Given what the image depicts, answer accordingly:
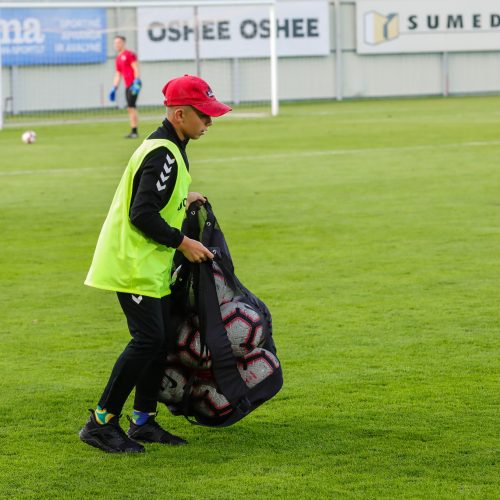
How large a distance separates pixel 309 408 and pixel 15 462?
1565 millimetres

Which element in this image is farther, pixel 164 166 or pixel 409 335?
pixel 409 335

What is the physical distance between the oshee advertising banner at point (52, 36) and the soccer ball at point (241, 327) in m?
31.1

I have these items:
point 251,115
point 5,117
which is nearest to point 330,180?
point 251,115

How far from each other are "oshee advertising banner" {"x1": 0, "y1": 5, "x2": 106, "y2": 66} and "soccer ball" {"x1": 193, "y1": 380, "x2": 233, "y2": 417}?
31.1m

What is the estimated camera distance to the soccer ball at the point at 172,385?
19.2 ft

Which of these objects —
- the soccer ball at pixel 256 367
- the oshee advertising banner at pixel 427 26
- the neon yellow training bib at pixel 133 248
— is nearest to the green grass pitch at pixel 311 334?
the soccer ball at pixel 256 367

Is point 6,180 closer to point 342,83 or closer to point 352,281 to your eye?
point 352,281

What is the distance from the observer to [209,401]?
5.78 meters

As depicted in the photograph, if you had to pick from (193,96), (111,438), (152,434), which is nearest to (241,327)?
(152,434)

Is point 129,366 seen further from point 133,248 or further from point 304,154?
point 304,154

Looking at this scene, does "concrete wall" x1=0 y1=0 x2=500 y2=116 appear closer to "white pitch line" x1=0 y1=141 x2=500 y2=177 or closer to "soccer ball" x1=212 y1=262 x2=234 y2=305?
"white pitch line" x1=0 y1=141 x2=500 y2=177

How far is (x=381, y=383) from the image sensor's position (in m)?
6.82

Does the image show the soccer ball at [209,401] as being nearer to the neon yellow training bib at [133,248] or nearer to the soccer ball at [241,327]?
the soccer ball at [241,327]

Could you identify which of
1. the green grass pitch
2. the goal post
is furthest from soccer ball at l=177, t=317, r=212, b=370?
the goal post
